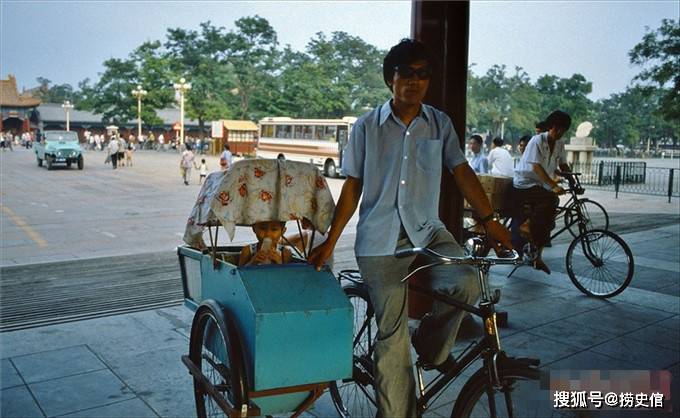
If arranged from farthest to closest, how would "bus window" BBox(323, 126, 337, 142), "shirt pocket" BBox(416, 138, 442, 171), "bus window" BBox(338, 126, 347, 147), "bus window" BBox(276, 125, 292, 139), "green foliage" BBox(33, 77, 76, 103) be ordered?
"green foliage" BBox(33, 77, 76, 103)
"bus window" BBox(276, 125, 292, 139)
"bus window" BBox(323, 126, 337, 142)
"bus window" BBox(338, 126, 347, 147)
"shirt pocket" BBox(416, 138, 442, 171)

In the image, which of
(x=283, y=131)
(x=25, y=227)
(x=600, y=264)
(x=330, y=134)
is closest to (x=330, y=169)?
(x=330, y=134)

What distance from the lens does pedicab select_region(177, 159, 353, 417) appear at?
98.2 inches

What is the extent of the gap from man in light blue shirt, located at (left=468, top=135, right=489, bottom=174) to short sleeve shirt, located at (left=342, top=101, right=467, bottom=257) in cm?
973

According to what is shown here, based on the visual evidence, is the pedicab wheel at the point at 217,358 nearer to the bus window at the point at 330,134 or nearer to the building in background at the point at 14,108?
the bus window at the point at 330,134

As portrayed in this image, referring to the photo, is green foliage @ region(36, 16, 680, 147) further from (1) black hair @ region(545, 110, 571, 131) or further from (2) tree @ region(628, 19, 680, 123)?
(1) black hair @ region(545, 110, 571, 131)

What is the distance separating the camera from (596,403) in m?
2.42

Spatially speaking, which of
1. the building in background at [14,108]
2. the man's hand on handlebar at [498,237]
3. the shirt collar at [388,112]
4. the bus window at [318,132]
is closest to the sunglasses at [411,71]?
the shirt collar at [388,112]

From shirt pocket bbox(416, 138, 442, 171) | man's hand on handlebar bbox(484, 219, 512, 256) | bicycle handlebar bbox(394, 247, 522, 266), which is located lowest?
bicycle handlebar bbox(394, 247, 522, 266)

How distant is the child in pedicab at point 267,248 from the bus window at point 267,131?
106 feet

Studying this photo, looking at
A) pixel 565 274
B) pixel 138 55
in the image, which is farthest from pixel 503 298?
pixel 138 55

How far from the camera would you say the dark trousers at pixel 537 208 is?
254 inches

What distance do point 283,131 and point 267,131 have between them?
207cm

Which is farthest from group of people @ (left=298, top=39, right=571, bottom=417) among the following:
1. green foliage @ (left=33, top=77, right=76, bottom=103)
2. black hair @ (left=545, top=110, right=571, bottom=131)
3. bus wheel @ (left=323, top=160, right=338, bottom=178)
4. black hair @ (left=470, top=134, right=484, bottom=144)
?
green foliage @ (left=33, top=77, right=76, bottom=103)

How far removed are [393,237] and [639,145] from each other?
218 feet
